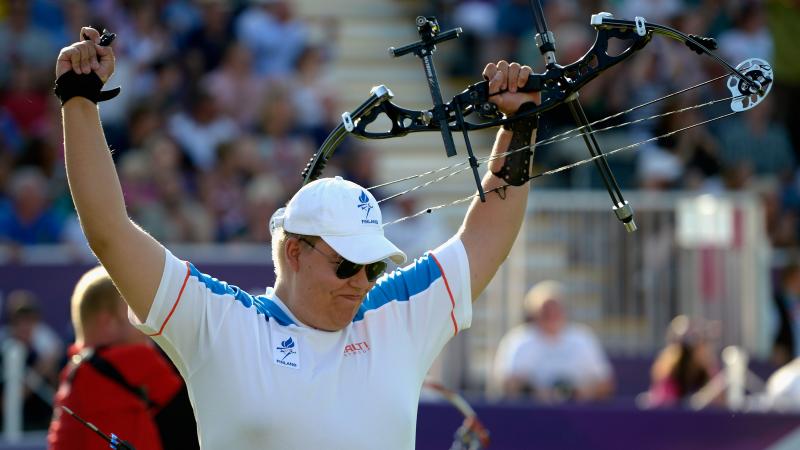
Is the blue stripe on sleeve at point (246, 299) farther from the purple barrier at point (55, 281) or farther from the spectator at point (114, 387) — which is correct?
the purple barrier at point (55, 281)

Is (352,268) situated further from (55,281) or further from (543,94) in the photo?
(55,281)

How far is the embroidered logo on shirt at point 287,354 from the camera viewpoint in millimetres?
3852

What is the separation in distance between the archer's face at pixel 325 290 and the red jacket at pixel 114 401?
5.55ft

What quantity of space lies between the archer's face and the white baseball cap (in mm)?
45

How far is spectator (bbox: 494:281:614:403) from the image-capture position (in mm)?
11164

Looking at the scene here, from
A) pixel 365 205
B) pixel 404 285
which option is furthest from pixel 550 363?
pixel 365 205

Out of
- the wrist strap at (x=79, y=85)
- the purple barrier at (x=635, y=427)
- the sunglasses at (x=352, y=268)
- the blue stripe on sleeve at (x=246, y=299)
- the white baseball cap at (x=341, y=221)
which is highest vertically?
the wrist strap at (x=79, y=85)

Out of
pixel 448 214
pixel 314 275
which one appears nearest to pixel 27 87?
pixel 448 214

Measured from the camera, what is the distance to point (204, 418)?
3859mm

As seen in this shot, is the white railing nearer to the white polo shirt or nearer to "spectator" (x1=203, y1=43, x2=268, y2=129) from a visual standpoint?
"spectator" (x1=203, y1=43, x2=268, y2=129)

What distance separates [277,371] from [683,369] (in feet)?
25.1

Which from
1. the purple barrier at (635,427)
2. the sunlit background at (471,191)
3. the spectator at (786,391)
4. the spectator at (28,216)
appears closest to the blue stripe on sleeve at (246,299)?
the sunlit background at (471,191)

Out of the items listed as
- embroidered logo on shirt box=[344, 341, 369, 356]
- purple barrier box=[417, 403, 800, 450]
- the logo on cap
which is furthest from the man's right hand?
purple barrier box=[417, 403, 800, 450]

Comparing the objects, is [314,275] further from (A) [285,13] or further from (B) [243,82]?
(A) [285,13]
